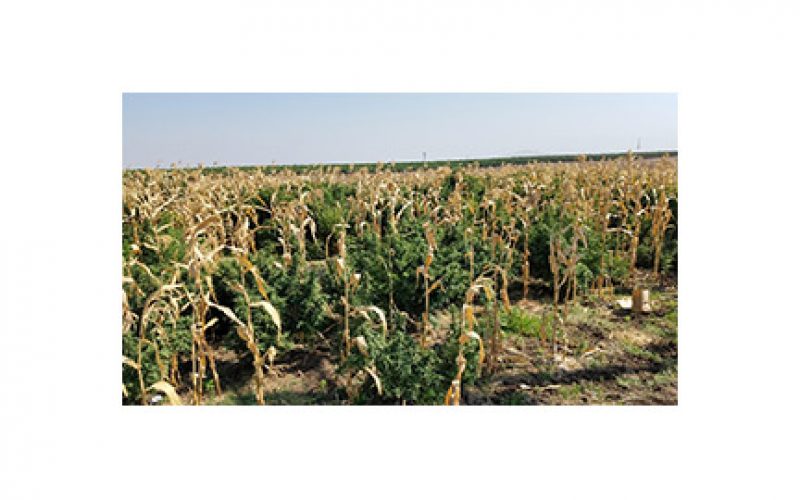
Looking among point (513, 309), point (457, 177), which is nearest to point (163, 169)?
point (457, 177)

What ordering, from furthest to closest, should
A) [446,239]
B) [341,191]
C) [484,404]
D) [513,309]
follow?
[341,191] < [446,239] < [513,309] < [484,404]

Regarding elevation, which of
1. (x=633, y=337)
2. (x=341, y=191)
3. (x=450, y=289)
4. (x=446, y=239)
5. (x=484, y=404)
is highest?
(x=341, y=191)

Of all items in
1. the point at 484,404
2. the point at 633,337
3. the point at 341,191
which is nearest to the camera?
the point at 484,404

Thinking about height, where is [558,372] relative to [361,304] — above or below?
below

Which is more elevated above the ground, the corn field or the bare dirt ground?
the corn field

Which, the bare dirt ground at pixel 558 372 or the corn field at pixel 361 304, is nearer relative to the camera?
the corn field at pixel 361 304

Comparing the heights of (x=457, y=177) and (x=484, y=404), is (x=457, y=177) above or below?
above

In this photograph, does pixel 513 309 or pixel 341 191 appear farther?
pixel 341 191

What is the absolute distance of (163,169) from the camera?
9.02m

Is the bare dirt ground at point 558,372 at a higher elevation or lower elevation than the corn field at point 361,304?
lower

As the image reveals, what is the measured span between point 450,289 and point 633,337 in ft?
6.16

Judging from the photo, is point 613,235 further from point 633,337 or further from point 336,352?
point 336,352

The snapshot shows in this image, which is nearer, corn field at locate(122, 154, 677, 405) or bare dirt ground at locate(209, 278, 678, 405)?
corn field at locate(122, 154, 677, 405)

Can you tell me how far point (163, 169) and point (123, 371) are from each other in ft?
21.4
